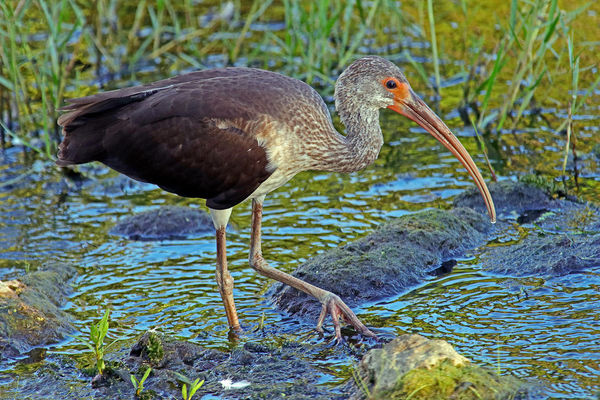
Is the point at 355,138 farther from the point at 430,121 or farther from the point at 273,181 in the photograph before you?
the point at 273,181

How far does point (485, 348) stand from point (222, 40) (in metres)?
6.94

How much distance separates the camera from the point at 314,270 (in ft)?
21.4

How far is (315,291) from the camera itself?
600 centimetres

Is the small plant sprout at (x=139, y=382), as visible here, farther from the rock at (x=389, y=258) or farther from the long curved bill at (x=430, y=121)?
the long curved bill at (x=430, y=121)

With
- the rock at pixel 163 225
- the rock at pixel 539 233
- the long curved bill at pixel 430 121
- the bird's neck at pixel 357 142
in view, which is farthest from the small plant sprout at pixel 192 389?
the rock at pixel 163 225

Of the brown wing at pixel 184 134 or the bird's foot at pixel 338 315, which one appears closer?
the bird's foot at pixel 338 315

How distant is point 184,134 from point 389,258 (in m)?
1.74

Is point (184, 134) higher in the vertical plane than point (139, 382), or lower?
higher

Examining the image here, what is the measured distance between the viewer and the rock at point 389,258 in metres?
6.36

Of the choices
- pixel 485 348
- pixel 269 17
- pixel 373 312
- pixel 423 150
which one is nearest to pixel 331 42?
pixel 269 17

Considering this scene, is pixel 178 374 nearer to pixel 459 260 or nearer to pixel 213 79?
pixel 213 79

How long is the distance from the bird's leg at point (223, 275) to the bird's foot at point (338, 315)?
0.60 m

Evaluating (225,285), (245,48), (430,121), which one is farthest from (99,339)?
(245,48)

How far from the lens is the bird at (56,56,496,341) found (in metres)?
5.92
